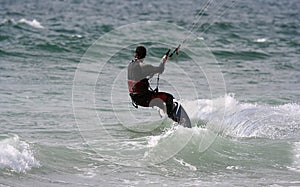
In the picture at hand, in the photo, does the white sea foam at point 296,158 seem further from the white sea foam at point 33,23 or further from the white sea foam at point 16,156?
the white sea foam at point 33,23

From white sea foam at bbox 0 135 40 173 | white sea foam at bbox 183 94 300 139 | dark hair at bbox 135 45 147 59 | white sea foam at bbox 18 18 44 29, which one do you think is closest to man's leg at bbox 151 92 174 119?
dark hair at bbox 135 45 147 59

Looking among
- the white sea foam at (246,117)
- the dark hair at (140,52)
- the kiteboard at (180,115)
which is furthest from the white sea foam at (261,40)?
the dark hair at (140,52)

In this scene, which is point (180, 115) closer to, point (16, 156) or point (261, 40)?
point (16, 156)

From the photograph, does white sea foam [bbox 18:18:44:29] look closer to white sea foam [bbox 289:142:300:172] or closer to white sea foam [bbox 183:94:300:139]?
white sea foam [bbox 183:94:300:139]

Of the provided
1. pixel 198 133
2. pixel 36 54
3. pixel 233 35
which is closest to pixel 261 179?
pixel 198 133

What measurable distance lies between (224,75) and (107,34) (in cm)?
905

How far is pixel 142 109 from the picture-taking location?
13.6 meters

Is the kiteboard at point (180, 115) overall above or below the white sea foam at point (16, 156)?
above

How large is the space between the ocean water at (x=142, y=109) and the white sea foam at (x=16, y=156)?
21 mm

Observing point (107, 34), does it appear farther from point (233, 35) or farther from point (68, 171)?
point (68, 171)

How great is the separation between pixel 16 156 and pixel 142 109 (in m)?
5.12

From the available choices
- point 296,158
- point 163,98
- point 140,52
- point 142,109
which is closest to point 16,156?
point 140,52

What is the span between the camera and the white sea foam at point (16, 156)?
334 inches

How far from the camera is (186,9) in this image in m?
40.7
